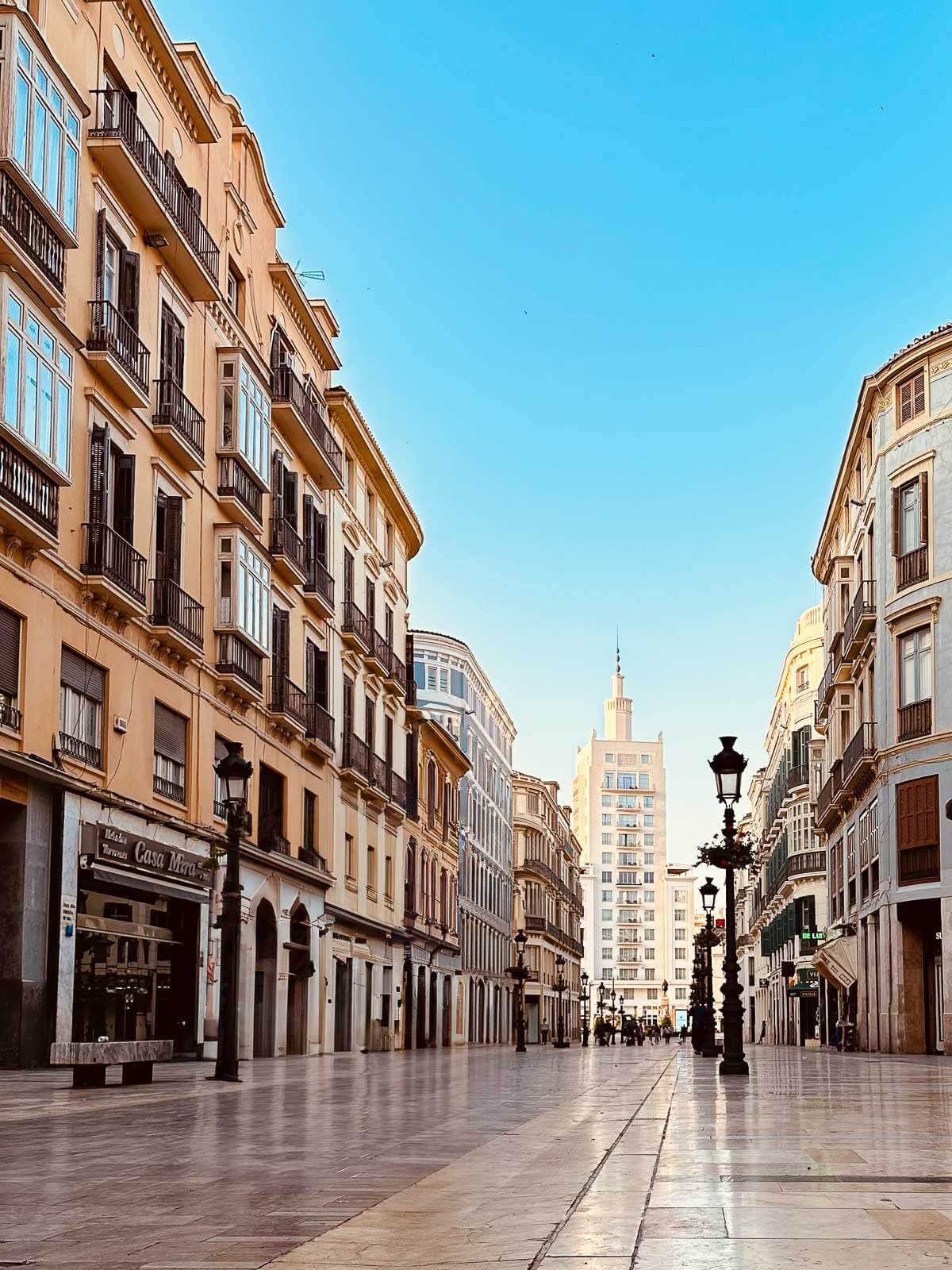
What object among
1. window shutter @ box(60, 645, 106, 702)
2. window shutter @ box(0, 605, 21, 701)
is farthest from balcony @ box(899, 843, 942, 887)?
window shutter @ box(0, 605, 21, 701)

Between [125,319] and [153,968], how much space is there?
38.8 ft

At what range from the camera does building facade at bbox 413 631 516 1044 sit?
80.7 meters

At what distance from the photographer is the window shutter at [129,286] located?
29219 millimetres

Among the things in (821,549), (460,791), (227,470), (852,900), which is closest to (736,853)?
(227,470)

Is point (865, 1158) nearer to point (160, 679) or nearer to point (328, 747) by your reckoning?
point (160, 679)

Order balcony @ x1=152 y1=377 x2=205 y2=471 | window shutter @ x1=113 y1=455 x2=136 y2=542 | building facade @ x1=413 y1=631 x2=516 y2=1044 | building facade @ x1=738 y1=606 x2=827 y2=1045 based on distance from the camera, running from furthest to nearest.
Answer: building facade @ x1=413 y1=631 x2=516 y2=1044
building facade @ x1=738 y1=606 x2=827 y2=1045
balcony @ x1=152 y1=377 x2=205 y2=471
window shutter @ x1=113 y1=455 x2=136 y2=542

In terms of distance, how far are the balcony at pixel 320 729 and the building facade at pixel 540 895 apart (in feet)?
185

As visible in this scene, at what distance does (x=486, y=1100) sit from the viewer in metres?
19.8

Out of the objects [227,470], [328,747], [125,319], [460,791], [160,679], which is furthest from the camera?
[460,791]

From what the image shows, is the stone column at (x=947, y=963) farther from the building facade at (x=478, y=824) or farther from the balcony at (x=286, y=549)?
the building facade at (x=478, y=824)

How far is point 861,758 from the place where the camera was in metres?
47.3

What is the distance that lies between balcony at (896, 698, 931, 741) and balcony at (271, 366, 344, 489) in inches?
668

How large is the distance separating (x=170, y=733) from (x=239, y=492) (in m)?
6.32

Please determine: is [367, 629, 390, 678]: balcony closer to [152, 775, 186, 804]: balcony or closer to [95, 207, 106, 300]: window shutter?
[152, 775, 186, 804]: balcony
